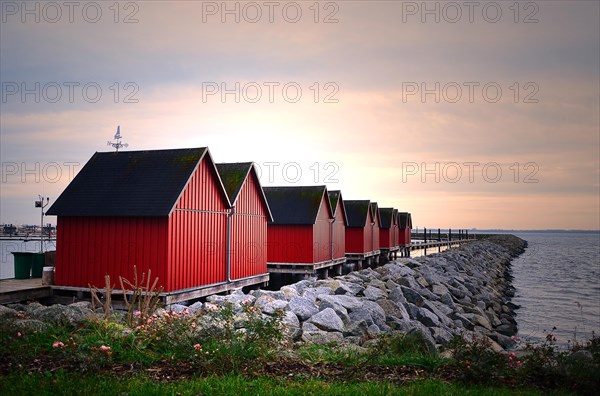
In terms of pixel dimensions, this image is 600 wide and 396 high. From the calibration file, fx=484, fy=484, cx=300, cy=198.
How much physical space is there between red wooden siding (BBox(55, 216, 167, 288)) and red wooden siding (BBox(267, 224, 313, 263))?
13.7 meters

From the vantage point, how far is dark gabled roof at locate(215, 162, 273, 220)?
68.3 ft

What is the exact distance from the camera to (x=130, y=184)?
56.2ft

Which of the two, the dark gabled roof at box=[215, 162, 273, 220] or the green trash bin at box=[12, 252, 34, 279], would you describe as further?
the dark gabled roof at box=[215, 162, 273, 220]

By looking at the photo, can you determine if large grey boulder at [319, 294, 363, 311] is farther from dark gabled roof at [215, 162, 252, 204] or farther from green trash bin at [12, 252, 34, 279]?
green trash bin at [12, 252, 34, 279]

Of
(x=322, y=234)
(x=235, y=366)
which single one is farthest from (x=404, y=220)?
(x=235, y=366)

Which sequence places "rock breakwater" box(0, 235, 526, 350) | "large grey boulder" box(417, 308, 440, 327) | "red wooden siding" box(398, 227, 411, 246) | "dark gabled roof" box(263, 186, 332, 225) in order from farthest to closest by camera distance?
"red wooden siding" box(398, 227, 411, 246), "dark gabled roof" box(263, 186, 332, 225), "large grey boulder" box(417, 308, 440, 327), "rock breakwater" box(0, 235, 526, 350)

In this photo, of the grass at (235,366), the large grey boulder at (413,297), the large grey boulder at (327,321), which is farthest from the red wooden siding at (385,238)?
the grass at (235,366)

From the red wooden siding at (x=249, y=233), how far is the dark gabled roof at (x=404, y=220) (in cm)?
4433

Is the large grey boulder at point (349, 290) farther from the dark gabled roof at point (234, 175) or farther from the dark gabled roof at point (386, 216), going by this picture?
the dark gabled roof at point (386, 216)

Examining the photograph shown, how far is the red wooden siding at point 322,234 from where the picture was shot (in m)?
29.7

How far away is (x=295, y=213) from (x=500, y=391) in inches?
925

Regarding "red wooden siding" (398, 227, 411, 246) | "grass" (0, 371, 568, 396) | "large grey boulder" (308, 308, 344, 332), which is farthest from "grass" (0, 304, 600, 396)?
"red wooden siding" (398, 227, 411, 246)

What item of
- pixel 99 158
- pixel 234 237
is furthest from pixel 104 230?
pixel 234 237

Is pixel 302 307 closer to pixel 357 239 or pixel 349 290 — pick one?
pixel 349 290
